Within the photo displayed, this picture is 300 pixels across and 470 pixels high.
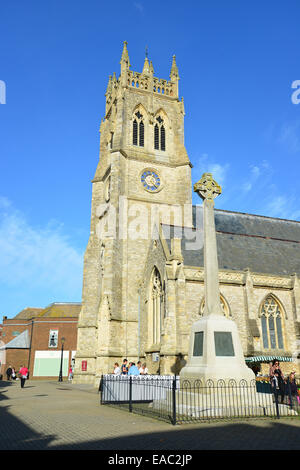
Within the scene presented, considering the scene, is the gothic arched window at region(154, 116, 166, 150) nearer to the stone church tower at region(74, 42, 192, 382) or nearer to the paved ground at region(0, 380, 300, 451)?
the stone church tower at region(74, 42, 192, 382)

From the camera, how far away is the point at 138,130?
34281 mm

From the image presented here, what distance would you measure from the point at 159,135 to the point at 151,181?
19.0 ft

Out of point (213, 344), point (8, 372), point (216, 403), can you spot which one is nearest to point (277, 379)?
point (213, 344)

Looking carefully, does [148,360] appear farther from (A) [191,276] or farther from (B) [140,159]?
(B) [140,159]

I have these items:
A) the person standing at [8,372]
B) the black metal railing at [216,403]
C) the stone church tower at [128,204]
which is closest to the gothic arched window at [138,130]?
the stone church tower at [128,204]

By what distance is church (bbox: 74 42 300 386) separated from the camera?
2191cm

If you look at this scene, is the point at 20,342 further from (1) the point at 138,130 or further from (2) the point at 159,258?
(1) the point at 138,130

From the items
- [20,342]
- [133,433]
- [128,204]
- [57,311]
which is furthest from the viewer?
[57,311]

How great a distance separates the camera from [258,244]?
94.7 ft

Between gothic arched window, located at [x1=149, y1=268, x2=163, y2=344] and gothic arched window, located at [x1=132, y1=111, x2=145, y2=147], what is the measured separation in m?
14.5

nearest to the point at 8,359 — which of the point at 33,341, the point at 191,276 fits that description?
the point at 33,341

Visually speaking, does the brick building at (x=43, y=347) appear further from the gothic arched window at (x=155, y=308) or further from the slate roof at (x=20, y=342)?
the gothic arched window at (x=155, y=308)

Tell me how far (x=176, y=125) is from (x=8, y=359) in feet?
115

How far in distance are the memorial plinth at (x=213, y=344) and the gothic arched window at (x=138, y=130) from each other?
2214 cm
